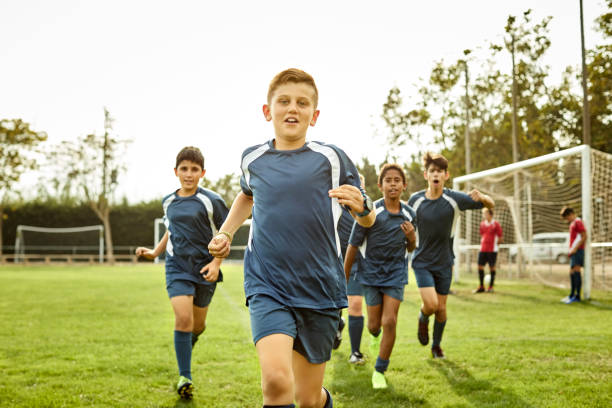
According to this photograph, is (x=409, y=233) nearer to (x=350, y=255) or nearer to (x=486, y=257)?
(x=350, y=255)

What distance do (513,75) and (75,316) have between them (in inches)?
753

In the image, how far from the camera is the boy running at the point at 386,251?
573cm

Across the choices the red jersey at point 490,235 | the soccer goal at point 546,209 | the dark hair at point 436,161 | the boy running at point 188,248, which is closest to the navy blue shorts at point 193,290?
the boy running at point 188,248

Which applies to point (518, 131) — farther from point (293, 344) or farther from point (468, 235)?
point (293, 344)

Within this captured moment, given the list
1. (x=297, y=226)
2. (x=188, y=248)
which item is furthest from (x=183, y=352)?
(x=297, y=226)

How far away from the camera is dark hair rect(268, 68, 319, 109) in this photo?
3250 mm

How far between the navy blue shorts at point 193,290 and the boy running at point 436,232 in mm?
2370

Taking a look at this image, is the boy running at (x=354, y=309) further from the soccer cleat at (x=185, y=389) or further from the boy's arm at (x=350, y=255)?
the soccer cleat at (x=185, y=389)

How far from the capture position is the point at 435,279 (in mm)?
6570

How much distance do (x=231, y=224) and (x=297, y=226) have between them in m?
0.55

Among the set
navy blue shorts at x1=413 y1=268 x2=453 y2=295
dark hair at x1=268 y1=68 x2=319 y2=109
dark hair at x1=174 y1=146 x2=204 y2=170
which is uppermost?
dark hair at x1=268 y1=68 x2=319 y2=109

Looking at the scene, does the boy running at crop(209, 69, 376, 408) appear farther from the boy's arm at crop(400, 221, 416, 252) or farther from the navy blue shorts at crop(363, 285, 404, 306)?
the navy blue shorts at crop(363, 285, 404, 306)

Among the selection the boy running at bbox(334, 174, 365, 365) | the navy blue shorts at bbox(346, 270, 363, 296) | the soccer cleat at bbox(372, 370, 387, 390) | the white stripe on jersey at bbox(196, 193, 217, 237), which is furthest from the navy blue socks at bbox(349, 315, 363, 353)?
the white stripe on jersey at bbox(196, 193, 217, 237)

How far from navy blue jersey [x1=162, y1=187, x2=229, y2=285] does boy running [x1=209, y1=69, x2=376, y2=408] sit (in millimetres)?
2177
